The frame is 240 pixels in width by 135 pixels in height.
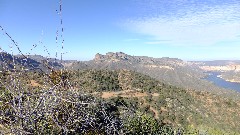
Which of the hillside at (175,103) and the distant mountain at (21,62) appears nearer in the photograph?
the distant mountain at (21,62)

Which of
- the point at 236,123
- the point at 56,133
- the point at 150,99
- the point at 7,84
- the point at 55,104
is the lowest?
the point at 236,123

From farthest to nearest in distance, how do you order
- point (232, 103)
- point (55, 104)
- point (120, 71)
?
point (120, 71), point (232, 103), point (55, 104)

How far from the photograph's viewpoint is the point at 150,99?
177 feet

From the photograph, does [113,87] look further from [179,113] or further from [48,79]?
[48,79]

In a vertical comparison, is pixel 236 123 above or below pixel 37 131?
below

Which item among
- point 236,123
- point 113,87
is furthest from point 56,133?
point 113,87

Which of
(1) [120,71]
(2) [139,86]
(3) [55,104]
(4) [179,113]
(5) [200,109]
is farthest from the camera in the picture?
(1) [120,71]

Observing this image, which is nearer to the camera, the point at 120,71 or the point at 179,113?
the point at 179,113

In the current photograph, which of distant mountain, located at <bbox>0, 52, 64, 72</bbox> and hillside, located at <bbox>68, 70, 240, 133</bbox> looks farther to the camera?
hillside, located at <bbox>68, 70, 240, 133</bbox>

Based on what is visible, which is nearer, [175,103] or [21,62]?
[21,62]

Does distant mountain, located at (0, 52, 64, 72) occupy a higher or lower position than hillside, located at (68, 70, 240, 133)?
higher

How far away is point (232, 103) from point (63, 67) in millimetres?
61581

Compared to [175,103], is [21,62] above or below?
above

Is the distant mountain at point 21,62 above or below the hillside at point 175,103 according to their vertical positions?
above
